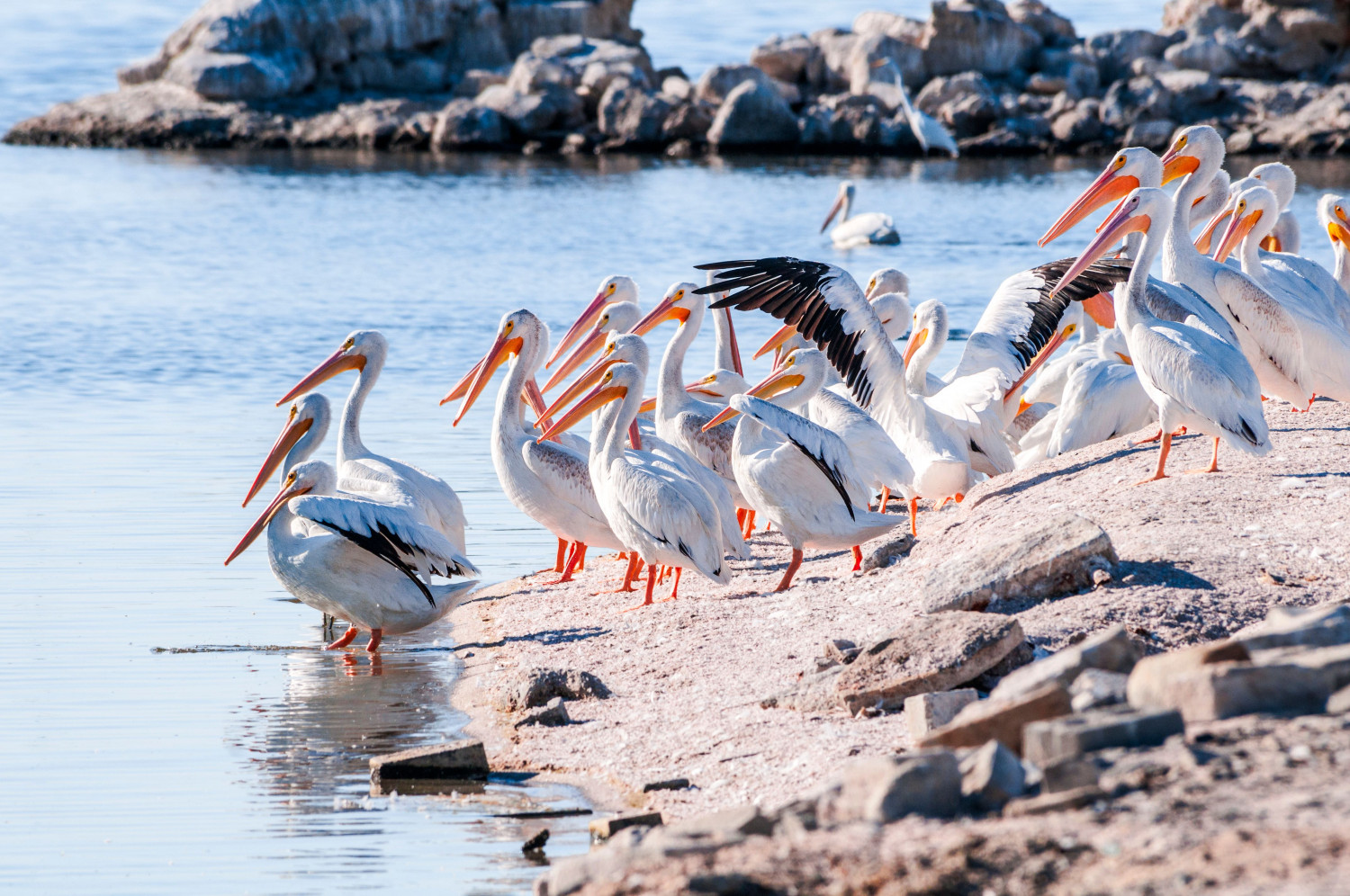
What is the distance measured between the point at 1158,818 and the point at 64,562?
676 cm

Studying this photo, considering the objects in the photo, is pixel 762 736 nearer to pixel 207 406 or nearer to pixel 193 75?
pixel 207 406

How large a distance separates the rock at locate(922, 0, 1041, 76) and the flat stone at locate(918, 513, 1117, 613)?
4579 cm

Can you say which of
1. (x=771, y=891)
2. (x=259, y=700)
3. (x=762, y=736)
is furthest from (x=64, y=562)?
(x=771, y=891)

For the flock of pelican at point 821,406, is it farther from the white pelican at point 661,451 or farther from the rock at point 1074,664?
the rock at point 1074,664

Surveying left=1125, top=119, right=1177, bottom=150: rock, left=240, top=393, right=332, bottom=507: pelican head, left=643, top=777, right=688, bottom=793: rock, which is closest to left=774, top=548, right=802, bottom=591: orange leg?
left=643, top=777, right=688, bottom=793: rock

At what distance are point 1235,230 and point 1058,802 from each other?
7.10m

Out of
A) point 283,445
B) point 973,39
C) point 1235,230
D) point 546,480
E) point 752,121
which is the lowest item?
point 546,480

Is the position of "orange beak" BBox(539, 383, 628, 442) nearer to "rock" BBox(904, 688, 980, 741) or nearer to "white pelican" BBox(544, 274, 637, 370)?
"white pelican" BBox(544, 274, 637, 370)

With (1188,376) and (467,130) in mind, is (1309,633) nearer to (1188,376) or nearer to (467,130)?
(1188,376)

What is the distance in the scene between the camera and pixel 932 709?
15.0 ft

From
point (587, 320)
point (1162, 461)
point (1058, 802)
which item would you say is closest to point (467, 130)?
point (587, 320)

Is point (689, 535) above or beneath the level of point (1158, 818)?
beneath

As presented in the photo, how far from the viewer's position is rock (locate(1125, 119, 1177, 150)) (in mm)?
43531

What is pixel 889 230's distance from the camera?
25828mm
